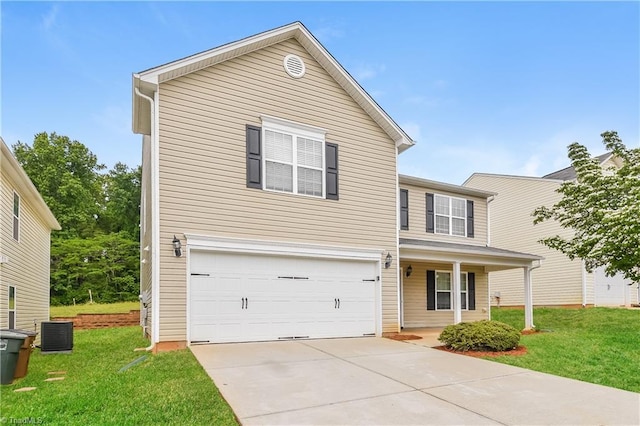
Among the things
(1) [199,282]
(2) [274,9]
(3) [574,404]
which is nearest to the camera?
(3) [574,404]

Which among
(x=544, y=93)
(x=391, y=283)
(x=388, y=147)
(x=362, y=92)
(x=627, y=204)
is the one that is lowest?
(x=391, y=283)

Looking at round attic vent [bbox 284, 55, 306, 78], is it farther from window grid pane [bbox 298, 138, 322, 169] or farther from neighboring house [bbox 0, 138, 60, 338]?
neighboring house [bbox 0, 138, 60, 338]

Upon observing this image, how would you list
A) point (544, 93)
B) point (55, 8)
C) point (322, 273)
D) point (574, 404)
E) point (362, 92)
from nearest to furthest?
point (574, 404) < point (322, 273) < point (362, 92) < point (55, 8) < point (544, 93)

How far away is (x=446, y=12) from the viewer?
1333 centimetres

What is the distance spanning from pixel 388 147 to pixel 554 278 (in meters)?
12.9

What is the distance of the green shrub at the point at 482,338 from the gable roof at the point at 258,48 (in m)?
5.49

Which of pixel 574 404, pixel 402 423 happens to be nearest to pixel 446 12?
pixel 574 404

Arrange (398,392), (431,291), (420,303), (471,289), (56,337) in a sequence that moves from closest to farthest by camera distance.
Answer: (398,392) → (56,337) → (420,303) → (431,291) → (471,289)

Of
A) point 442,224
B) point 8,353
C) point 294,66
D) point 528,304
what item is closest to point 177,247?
point 8,353

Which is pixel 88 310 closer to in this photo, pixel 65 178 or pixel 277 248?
pixel 277 248

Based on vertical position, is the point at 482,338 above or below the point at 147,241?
below

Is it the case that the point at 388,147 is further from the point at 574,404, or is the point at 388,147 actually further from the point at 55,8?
the point at 55,8

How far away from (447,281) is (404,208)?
12.0ft

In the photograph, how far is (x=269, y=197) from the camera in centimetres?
1004
